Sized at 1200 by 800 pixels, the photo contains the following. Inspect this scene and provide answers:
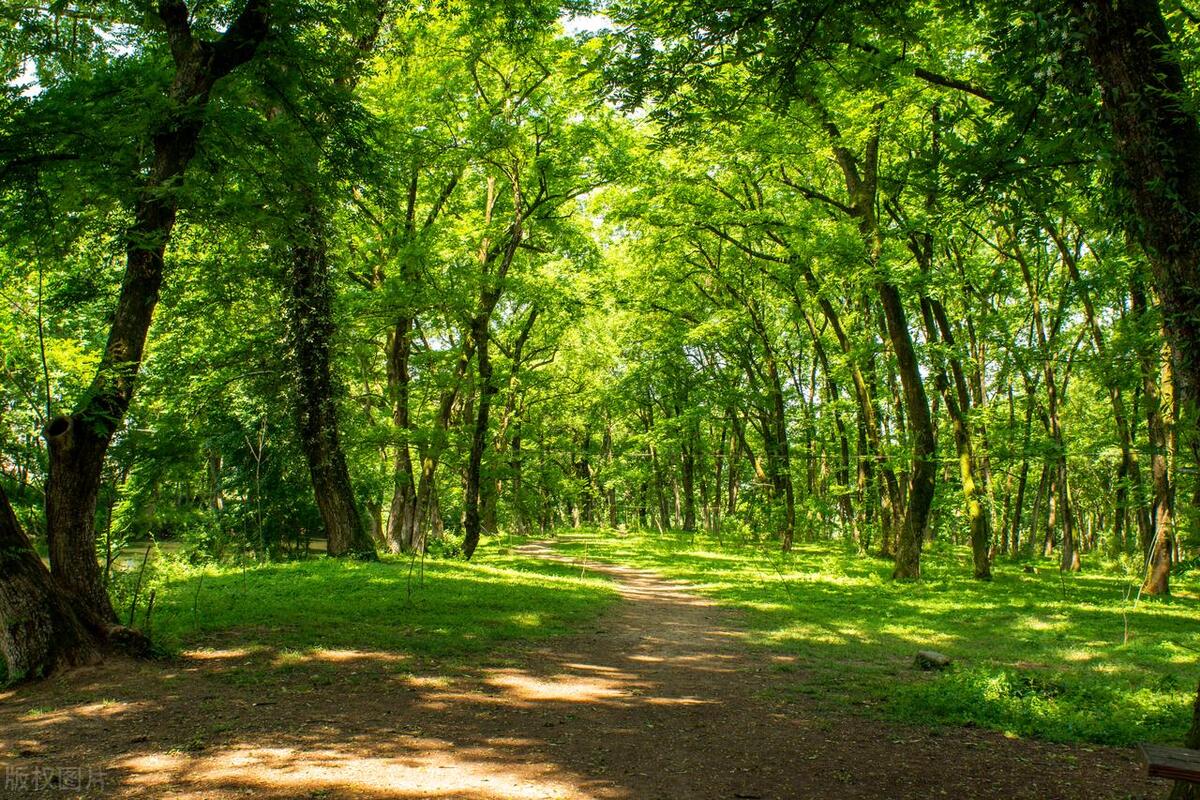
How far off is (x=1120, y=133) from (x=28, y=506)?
29.4 ft

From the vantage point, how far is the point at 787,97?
5676mm

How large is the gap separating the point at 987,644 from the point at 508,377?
12.8 meters

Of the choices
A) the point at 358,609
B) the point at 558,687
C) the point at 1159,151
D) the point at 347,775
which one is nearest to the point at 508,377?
the point at 358,609

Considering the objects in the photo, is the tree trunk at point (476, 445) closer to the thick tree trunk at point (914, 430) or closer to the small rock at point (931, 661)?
the thick tree trunk at point (914, 430)

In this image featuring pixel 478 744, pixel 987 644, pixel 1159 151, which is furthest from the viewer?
pixel 987 644

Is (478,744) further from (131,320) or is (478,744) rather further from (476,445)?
(476,445)

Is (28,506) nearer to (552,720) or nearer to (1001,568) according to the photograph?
(552,720)

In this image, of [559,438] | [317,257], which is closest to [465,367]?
[317,257]

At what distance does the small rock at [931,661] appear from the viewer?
739 centimetres

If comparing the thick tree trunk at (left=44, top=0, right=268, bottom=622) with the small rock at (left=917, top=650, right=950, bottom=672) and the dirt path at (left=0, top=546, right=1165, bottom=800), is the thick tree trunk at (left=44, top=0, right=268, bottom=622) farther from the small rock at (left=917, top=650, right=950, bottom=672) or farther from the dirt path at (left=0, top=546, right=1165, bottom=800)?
the small rock at (left=917, top=650, right=950, bottom=672)

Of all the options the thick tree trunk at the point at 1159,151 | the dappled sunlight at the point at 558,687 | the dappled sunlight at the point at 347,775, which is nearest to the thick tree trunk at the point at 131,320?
the dappled sunlight at the point at 347,775

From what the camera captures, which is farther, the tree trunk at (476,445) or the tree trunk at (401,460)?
the tree trunk at (476,445)

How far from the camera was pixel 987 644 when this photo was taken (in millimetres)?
9000

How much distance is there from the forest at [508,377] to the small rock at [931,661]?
30 cm
